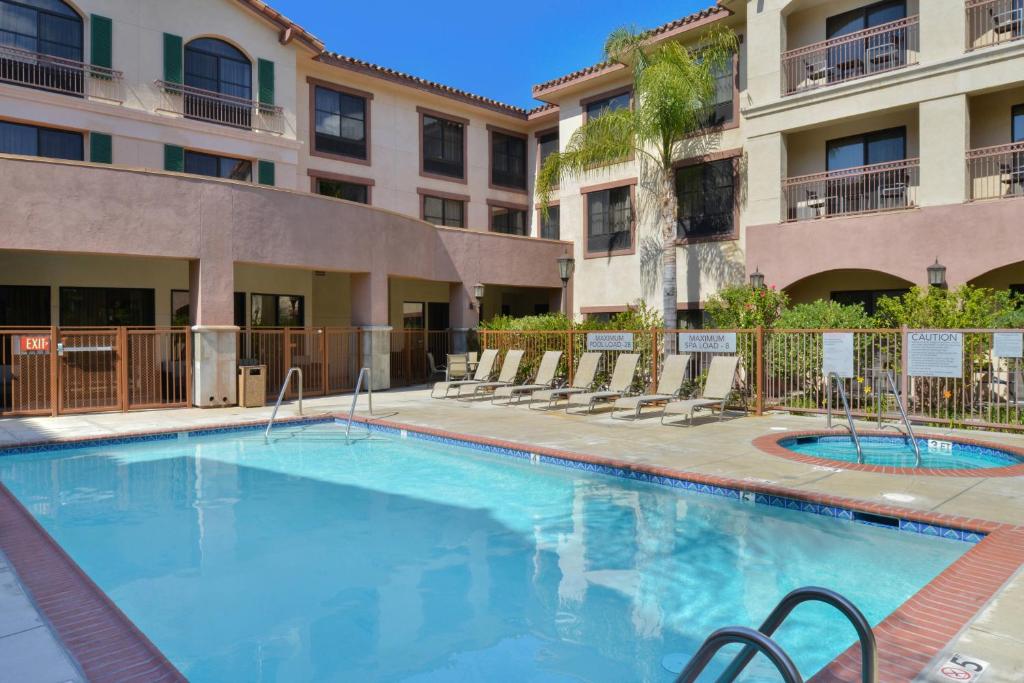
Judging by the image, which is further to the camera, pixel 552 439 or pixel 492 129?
pixel 492 129

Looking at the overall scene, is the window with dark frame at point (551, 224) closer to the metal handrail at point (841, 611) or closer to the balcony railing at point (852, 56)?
the balcony railing at point (852, 56)

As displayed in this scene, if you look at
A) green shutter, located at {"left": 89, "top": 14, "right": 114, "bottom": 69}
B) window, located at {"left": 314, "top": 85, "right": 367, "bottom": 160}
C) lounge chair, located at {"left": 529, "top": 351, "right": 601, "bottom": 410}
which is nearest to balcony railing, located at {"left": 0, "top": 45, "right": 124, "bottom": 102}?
green shutter, located at {"left": 89, "top": 14, "right": 114, "bottom": 69}

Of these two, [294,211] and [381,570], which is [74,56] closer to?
[294,211]

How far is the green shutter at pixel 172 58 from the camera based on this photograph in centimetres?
1819

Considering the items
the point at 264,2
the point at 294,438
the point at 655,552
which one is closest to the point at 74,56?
the point at 264,2

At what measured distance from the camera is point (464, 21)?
108 ft

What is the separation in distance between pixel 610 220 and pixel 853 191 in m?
7.79

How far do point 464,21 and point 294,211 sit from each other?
834 inches

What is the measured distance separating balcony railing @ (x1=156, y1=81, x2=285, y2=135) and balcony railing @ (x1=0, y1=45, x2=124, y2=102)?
117cm

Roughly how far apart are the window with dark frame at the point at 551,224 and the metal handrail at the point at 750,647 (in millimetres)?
22938

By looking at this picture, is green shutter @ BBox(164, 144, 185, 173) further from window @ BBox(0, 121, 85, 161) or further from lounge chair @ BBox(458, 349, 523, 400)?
lounge chair @ BBox(458, 349, 523, 400)

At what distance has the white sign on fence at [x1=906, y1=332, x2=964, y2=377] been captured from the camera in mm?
11375

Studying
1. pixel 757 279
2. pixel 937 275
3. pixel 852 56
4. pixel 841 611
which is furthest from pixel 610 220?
pixel 841 611

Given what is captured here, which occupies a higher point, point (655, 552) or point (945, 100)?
point (945, 100)
